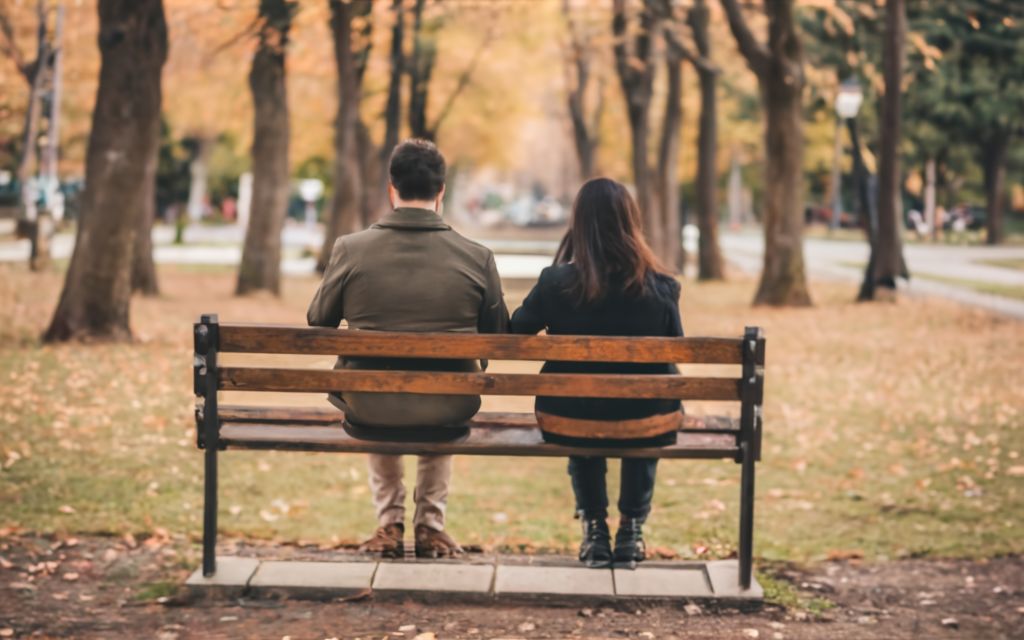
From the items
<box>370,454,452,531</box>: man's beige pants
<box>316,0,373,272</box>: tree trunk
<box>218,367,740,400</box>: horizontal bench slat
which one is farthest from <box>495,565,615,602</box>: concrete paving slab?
<box>316,0,373,272</box>: tree trunk

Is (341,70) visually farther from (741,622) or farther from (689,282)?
(741,622)

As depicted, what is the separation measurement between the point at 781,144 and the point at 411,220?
55.5 feet

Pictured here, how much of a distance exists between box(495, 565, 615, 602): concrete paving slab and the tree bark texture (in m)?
16.6

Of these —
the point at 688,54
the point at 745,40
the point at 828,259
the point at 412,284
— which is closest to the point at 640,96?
the point at 688,54

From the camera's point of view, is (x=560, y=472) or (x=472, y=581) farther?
(x=560, y=472)

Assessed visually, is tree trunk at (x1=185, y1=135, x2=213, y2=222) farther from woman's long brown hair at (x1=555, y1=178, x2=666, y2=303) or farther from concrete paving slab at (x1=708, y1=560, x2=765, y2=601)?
concrete paving slab at (x1=708, y1=560, x2=765, y2=601)

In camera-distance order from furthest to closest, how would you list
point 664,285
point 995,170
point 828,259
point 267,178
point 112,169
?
point 995,170 → point 828,259 → point 267,178 → point 112,169 → point 664,285

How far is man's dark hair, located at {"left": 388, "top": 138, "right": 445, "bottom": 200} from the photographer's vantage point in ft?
18.3

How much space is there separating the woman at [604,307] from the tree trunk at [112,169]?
9713 mm

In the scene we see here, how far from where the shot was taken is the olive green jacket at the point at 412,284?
5.54m

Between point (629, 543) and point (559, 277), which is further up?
point (559, 277)

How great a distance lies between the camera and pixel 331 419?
232 inches

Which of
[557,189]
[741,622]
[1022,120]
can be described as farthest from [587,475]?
[557,189]

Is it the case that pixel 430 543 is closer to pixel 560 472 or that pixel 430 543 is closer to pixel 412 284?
Answer: pixel 412 284
